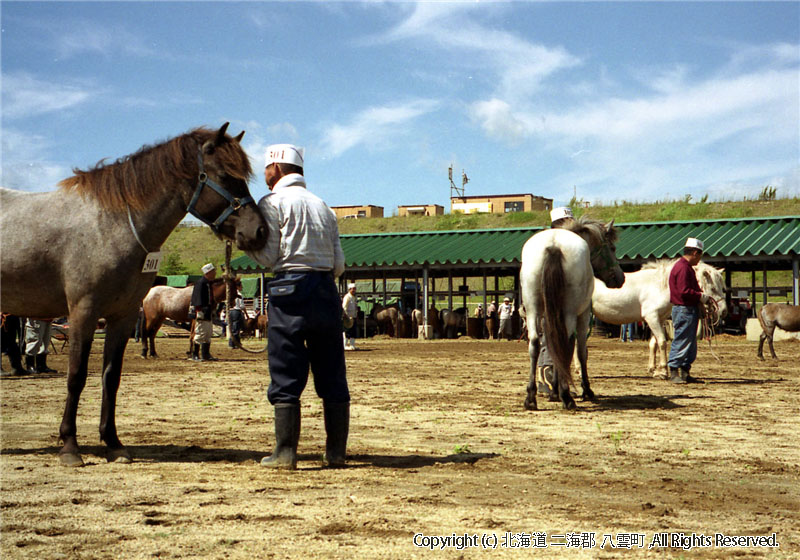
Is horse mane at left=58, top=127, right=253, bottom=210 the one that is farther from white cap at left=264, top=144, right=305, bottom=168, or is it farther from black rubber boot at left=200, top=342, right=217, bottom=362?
black rubber boot at left=200, top=342, right=217, bottom=362

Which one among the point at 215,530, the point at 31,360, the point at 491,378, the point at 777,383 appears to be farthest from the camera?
the point at 31,360

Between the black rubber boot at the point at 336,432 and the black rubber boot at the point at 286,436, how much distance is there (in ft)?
0.95

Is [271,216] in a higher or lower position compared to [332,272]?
higher

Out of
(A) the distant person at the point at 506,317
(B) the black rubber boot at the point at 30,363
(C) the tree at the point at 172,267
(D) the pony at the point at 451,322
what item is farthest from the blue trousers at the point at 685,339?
(C) the tree at the point at 172,267

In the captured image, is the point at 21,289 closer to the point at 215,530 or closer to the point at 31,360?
the point at 215,530

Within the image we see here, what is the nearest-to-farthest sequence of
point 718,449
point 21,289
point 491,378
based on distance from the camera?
point 21,289, point 718,449, point 491,378

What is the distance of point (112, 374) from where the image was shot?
21.3 feet

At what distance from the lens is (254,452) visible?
662 cm

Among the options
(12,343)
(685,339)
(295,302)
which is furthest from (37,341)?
(685,339)

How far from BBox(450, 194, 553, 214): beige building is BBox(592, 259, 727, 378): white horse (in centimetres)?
7664

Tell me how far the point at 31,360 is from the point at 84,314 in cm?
1102

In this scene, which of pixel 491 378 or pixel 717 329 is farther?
pixel 717 329

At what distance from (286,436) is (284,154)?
213 centimetres

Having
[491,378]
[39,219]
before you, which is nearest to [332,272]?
[39,219]
